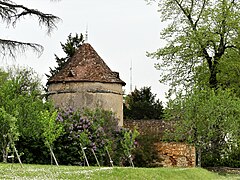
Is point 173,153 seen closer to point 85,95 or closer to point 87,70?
point 85,95

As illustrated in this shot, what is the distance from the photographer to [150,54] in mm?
41125

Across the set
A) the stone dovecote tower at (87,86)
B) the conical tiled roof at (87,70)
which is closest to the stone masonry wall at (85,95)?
the stone dovecote tower at (87,86)

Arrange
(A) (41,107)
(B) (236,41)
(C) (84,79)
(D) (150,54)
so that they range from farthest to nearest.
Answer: (D) (150,54) < (B) (236,41) < (C) (84,79) < (A) (41,107)

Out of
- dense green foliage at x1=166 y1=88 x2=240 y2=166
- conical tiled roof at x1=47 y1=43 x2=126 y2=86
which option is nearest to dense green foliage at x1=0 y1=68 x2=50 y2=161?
dense green foliage at x1=166 y1=88 x2=240 y2=166

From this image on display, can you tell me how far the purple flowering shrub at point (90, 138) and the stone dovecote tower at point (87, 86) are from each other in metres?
4.58

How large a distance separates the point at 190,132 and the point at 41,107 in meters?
9.52

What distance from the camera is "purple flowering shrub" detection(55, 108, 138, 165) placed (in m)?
27.5

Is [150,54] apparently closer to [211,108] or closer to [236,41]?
[236,41]

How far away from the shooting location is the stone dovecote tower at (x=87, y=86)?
35.7 meters

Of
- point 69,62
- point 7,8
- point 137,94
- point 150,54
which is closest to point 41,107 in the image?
point 7,8

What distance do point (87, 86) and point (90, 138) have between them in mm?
7856

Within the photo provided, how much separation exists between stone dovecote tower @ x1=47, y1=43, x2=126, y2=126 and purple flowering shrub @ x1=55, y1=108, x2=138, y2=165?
180 inches

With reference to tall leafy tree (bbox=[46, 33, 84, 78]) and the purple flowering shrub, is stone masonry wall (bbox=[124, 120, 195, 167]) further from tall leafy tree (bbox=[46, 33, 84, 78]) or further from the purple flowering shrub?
Result: tall leafy tree (bbox=[46, 33, 84, 78])

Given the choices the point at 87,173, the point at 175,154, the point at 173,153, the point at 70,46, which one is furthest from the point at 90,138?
the point at 70,46
